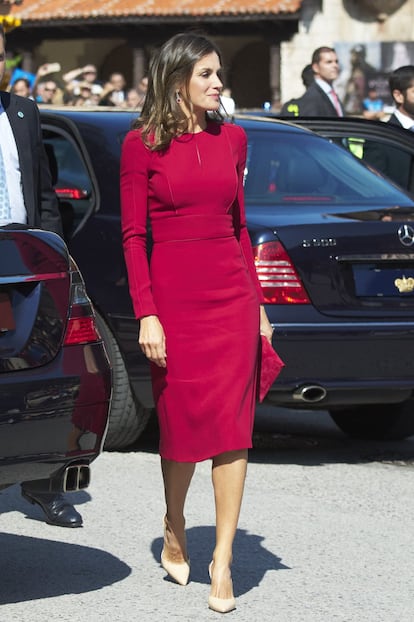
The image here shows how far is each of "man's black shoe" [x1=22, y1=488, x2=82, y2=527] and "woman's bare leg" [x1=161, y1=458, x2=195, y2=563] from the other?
0.83 m

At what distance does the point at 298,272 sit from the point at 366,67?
100.0 feet

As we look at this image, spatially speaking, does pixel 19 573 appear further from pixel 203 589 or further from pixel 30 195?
pixel 30 195

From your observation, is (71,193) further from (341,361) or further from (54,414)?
(54,414)

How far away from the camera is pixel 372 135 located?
28.7 ft

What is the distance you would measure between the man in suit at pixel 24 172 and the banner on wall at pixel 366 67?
3056 centimetres

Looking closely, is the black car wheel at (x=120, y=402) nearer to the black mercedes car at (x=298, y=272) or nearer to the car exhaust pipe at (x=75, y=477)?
the black mercedes car at (x=298, y=272)

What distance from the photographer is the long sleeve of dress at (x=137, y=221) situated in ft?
15.9

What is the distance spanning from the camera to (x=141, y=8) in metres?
39.5

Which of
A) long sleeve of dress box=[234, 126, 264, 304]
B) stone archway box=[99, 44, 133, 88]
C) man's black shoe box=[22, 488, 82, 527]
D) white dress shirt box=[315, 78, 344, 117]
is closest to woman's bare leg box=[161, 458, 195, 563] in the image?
long sleeve of dress box=[234, 126, 264, 304]

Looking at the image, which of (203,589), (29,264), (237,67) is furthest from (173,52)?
(237,67)

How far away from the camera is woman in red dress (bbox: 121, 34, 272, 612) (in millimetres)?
4867

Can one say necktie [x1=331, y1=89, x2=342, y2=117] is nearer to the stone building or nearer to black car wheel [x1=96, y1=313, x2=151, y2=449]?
black car wheel [x1=96, y1=313, x2=151, y2=449]

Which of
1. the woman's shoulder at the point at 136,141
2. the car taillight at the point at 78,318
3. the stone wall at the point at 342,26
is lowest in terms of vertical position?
the stone wall at the point at 342,26

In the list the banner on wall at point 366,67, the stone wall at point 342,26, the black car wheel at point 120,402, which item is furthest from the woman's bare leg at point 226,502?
the stone wall at point 342,26
